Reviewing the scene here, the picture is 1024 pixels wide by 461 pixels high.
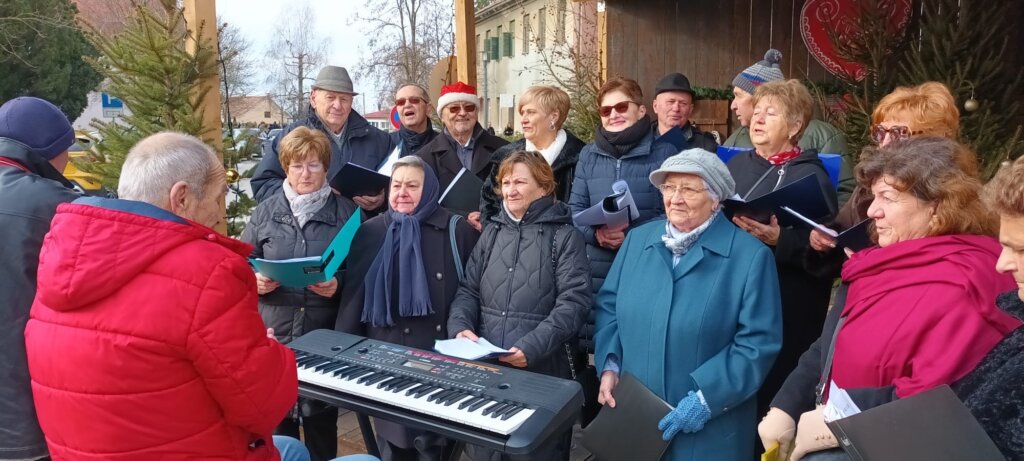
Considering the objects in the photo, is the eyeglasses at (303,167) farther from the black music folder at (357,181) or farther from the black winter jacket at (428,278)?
the black winter jacket at (428,278)

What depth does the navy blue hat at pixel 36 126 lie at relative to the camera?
2.60m

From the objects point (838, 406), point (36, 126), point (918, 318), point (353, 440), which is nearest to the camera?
point (918, 318)

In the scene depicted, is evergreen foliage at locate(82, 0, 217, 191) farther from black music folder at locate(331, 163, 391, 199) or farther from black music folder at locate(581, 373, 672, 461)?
black music folder at locate(581, 373, 672, 461)

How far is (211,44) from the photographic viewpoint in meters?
5.07

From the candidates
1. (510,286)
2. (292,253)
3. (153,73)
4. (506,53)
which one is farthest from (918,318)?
(506,53)

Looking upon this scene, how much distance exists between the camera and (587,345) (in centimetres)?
348

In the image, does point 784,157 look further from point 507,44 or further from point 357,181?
point 507,44

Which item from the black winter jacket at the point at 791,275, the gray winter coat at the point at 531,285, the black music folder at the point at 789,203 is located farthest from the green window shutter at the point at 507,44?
the black music folder at the point at 789,203

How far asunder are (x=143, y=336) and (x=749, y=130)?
301 cm

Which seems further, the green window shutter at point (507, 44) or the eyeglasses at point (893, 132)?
the green window shutter at point (507, 44)

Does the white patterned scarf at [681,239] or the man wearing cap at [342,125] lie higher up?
the man wearing cap at [342,125]

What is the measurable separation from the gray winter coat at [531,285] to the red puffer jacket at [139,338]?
1272 millimetres

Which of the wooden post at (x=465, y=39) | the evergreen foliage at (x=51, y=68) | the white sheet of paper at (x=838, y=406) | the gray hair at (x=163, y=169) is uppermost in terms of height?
the evergreen foliage at (x=51, y=68)

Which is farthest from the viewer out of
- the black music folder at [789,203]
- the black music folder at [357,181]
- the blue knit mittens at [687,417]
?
the black music folder at [357,181]
